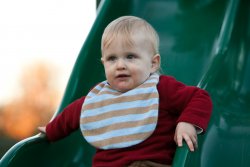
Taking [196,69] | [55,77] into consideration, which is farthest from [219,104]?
[55,77]

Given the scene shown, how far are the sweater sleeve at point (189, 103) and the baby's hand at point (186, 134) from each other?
2cm

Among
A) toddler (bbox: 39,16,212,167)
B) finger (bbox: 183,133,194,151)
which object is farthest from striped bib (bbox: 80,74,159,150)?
finger (bbox: 183,133,194,151)

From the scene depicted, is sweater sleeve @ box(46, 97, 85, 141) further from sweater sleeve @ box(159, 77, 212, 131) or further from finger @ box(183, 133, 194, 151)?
finger @ box(183, 133, 194, 151)

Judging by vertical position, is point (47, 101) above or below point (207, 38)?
below

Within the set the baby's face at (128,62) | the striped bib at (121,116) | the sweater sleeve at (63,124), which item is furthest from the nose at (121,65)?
the sweater sleeve at (63,124)

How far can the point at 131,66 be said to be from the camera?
7.67 feet

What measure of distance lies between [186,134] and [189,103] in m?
0.16

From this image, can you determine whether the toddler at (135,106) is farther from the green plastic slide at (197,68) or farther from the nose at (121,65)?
the green plastic slide at (197,68)

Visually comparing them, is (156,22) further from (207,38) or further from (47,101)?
(47,101)

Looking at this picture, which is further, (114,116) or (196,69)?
(196,69)

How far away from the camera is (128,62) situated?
2.34 m

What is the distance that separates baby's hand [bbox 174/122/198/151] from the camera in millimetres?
2078

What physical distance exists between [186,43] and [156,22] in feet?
0.81

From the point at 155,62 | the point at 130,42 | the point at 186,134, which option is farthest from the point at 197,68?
the point at 186,134
